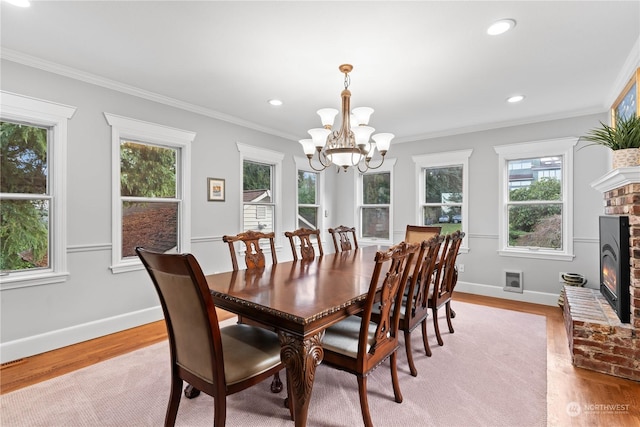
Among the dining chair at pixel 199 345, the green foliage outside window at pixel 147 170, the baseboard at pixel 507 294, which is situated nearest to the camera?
the dining chair at pixel 199 345

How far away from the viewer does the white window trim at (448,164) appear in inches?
183

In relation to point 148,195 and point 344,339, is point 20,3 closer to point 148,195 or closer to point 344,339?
point 148,195

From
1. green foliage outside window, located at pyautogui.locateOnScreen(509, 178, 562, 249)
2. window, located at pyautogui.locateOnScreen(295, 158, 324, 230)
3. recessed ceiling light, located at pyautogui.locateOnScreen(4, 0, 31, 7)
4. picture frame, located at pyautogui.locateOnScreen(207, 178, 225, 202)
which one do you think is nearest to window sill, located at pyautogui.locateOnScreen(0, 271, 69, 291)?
picture frame, located at pyautogui.locateOnScreen(207, 178, 225, 202)

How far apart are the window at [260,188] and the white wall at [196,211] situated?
0.15 metres

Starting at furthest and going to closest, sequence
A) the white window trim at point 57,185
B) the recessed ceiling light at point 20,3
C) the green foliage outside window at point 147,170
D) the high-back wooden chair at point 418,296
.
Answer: the green foliage outside window at point 147,170 → the white window trim at point 57,185 → the high-back wooden chair at point 418,296 → the recessed ceiling light at point 20,3

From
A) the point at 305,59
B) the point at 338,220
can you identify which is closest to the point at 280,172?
the point at 338,220

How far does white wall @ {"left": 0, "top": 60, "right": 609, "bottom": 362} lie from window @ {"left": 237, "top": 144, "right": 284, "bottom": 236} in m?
0.15

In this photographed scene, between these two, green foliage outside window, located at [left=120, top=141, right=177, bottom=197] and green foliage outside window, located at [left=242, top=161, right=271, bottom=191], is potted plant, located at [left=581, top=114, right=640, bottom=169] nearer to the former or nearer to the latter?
green foliage outside window, located at [left=242, top=161, right=271, bottom=191]

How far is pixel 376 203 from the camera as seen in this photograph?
5.69m

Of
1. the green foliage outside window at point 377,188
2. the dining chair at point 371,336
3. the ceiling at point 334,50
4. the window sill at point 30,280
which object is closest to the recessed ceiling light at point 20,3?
the ceiling at point 334,50

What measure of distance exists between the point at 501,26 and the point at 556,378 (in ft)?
8.39

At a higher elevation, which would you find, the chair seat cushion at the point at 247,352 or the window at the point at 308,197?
the window at the point at 308,197

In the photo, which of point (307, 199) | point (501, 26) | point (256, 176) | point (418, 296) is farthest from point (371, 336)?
point (307, 199)

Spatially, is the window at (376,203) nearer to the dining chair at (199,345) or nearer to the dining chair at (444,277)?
the dining chair at (444,277)
